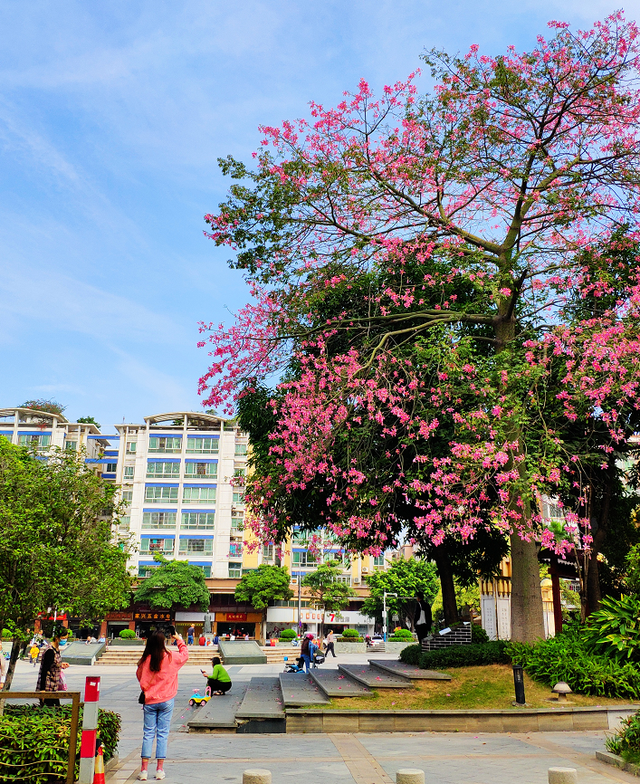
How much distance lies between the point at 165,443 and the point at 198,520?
326 inches

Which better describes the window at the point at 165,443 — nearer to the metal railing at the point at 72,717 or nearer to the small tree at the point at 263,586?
the small tree at the point at 263,586

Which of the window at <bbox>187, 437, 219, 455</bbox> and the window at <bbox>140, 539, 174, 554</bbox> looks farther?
the window at <bbox>187, 437, 219, 455</bbox>

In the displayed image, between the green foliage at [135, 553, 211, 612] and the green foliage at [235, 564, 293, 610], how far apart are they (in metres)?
3.17

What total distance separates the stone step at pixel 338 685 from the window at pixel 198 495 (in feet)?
161

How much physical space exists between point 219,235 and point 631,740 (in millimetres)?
12521

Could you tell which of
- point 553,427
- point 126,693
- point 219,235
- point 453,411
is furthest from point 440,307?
point 126,693

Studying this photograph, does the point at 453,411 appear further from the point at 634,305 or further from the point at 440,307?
the point at 634,305

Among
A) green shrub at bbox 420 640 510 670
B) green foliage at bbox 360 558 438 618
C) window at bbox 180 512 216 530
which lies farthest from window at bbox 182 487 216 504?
green shrub at bbox 420 640 510 670

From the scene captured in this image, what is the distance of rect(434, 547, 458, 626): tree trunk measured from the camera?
19188 millimetres

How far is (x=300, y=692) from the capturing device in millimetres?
14375

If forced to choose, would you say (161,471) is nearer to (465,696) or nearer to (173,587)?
(173,587)

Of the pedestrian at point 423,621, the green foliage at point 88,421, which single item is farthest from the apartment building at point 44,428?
the pedestrian at point 423,621

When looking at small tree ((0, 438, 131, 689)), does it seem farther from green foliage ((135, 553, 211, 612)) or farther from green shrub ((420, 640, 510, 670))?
green foliage ((135, 553, 211, 612))

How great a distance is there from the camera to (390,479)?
1565cm
